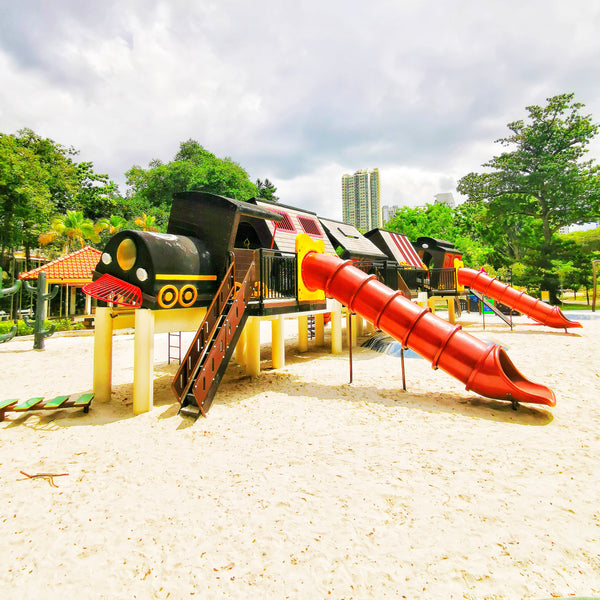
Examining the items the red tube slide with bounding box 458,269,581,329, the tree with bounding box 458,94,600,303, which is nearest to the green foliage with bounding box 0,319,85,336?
the red tube slide with bounding box 458,269,581,329

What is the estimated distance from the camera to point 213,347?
7012mm

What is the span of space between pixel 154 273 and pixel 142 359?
5.87 ft

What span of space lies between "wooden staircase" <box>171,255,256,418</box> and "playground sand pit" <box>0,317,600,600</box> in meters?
0.43

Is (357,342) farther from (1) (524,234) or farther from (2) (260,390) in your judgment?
(1) (524,234)

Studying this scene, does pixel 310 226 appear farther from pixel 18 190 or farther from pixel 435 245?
pixel 18 190

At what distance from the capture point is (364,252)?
52.3ft

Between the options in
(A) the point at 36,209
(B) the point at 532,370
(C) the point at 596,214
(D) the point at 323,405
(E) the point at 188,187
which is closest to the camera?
(D) the point at 323,405

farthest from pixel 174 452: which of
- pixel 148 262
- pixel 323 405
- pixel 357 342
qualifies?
pixel 357 342

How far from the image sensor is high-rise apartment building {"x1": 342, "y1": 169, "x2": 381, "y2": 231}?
111 meters

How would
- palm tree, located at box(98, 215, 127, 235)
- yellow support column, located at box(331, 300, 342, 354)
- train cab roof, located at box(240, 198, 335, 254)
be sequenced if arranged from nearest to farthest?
train cab roof, located at box(240, 198, 335, 254), yellow support column, located at box(331, 300, 342, 354), palm tree, located at box(98, 215, 127, 235)

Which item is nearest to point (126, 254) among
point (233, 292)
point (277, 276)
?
point (233, 292)

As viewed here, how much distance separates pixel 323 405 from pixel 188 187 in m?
38.7

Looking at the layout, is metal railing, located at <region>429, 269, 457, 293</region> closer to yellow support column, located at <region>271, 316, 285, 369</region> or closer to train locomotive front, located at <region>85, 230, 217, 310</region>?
yellow support column, located at <region>271, 316, 285, 369</region>

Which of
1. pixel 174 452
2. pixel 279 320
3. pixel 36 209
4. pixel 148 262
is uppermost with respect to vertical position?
pixel 36 209
